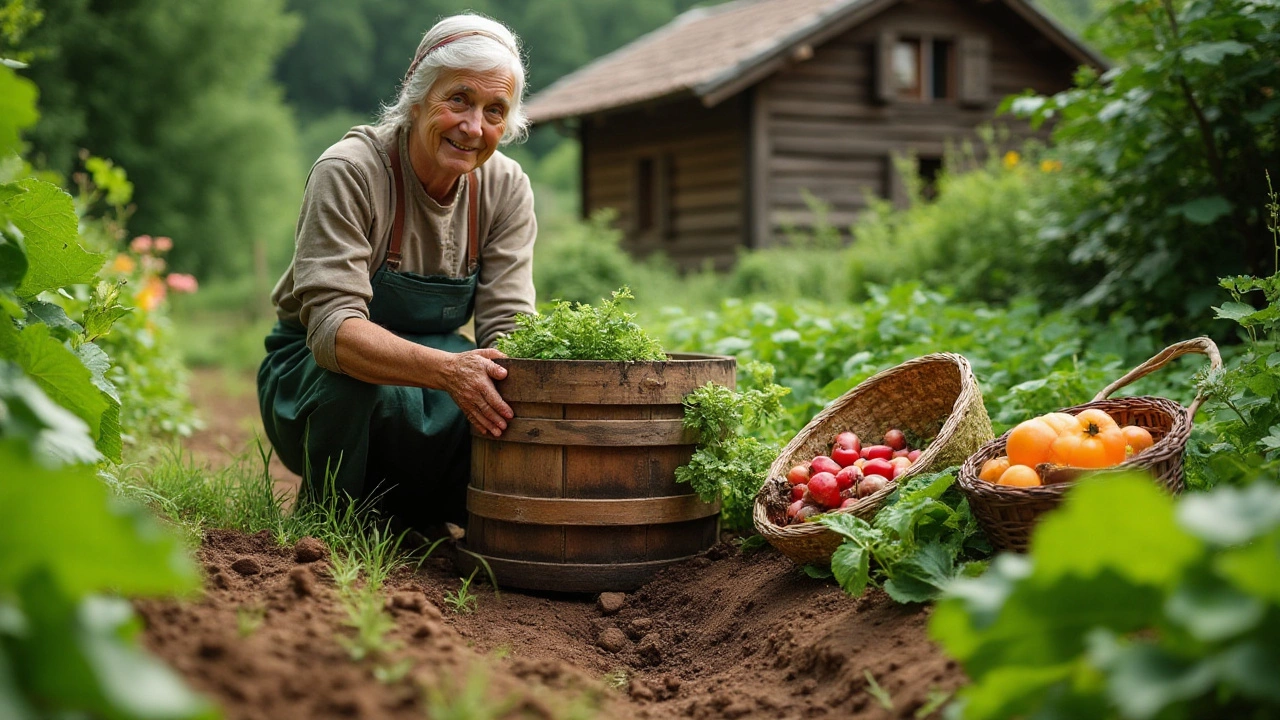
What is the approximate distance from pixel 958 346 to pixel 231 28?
19.0 m

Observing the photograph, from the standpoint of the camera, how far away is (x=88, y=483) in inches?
46.4

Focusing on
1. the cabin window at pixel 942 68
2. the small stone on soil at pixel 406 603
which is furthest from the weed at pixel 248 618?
the cabin window at pixel 942 68

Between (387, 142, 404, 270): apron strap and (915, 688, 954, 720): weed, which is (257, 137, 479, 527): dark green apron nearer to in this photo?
(387, 142, 404, 270): apron strap

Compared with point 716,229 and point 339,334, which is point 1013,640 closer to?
point 339,334

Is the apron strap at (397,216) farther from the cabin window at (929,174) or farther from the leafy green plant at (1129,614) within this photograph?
the cabin window at (929,174)

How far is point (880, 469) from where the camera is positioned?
2.86 m

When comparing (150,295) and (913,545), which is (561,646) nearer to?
(913,545)

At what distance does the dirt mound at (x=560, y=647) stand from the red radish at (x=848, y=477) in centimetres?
27

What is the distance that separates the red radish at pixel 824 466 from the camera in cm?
294

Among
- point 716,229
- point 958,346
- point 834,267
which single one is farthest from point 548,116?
point 958,346

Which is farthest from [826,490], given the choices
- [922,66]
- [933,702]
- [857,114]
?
[922,66]

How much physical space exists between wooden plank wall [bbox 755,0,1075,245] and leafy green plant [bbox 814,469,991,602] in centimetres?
1039

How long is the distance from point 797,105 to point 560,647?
1157 cm

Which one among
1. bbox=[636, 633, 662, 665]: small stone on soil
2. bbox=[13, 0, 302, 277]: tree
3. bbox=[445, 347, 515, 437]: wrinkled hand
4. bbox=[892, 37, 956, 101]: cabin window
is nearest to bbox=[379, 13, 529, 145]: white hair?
bbox=[445, 347, 515, 437]: wrinkled hand
